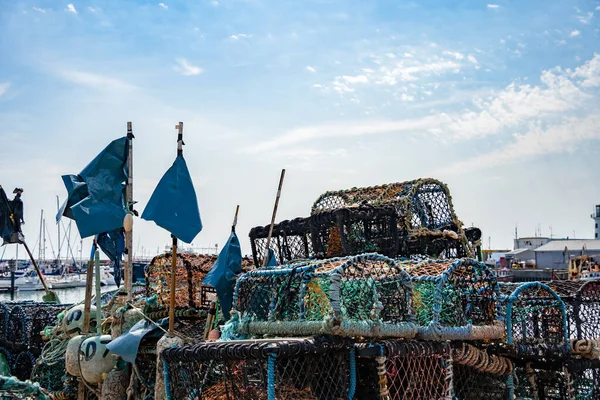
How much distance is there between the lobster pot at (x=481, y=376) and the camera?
7.25m

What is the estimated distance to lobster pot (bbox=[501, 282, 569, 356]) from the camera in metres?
7.66

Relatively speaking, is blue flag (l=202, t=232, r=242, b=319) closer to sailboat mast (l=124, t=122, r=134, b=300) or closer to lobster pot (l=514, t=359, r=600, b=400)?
sailboat mast (l=124, t=122, r=134, b=300)

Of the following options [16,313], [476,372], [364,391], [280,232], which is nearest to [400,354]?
[364,391]

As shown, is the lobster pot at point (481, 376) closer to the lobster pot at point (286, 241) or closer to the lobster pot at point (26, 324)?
the lobster pot at point (286, 241)

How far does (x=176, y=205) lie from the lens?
285 inches

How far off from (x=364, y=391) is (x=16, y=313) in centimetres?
696

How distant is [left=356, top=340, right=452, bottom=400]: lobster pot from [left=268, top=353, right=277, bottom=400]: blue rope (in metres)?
1.20

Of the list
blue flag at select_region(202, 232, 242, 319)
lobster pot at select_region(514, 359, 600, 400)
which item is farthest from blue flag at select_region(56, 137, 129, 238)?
lobster pot at select_region(514, 359, 600, 400)

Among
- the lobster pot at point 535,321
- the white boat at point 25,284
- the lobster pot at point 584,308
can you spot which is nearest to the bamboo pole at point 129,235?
the lobster pot at point 535,321

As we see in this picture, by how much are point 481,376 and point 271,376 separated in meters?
3.46

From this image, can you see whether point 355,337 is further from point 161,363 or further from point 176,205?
point 176,205

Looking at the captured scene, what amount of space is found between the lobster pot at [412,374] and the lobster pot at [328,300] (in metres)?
0.29

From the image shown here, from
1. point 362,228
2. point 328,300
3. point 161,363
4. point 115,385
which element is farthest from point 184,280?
point 328,300

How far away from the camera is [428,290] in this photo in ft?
22.9
